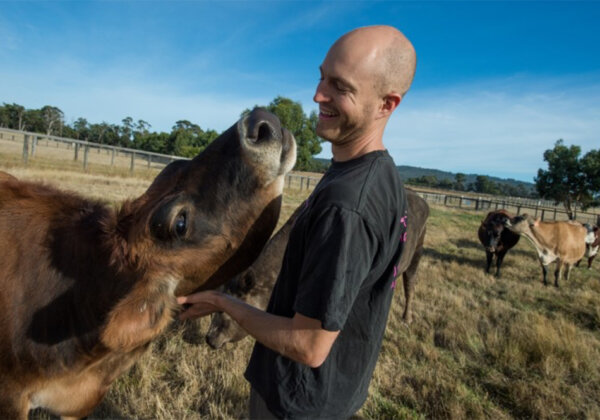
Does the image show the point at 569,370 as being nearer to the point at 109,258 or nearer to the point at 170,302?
the point at 170,302

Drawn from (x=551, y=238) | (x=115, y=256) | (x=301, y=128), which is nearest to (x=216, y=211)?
(x=115, y=256)

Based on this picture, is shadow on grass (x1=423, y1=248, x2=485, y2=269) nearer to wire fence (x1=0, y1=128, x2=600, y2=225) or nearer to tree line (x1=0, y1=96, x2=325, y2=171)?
wire fence (x1=0, y1=128, x2=600, y2=225)

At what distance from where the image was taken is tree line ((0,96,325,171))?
147 ft

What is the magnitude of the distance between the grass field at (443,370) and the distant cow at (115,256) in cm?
79

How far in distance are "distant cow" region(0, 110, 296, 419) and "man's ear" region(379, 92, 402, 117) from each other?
0.57 meters

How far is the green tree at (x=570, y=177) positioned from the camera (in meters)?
28.6

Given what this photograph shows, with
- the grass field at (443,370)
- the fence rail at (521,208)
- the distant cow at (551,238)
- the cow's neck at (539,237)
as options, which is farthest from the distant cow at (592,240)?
the fence rail at (521,208)

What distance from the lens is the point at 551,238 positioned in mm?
9828

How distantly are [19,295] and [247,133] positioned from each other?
1.59 metres

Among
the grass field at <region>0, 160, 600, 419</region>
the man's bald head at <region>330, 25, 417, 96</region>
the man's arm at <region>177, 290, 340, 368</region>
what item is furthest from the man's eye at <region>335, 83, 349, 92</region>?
the grass field at <region>0, 160, 600, 419</region>

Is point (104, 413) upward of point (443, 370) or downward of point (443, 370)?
downward

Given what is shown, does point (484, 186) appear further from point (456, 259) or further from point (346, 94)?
point (346, 94)

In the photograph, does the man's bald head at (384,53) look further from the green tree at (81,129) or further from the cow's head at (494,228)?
the green tree at (81,129)

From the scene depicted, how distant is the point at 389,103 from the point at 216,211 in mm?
983
